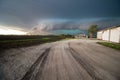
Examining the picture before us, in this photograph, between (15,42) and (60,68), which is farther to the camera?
(15,42)

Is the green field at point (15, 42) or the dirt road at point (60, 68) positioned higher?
the green field at point (15, 42)

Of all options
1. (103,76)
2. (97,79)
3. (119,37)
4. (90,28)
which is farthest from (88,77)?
(90,28)

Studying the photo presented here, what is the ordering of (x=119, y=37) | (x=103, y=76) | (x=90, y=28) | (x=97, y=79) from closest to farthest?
1. (x=97, y=79)
2. (x=103, y=76)
3. (x=119, y=37)
4. (x=90, y=28)

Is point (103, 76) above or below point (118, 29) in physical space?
below

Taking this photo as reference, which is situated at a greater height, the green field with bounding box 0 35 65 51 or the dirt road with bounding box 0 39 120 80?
the green field with bounding box 0 35 65 51

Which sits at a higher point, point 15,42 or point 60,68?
point 15,42

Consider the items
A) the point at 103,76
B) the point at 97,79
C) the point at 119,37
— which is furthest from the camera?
the point at 119,37

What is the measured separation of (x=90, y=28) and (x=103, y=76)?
3557 inches

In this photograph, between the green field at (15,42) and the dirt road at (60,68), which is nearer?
the dirt road at (60,68)

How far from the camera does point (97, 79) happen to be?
513cm

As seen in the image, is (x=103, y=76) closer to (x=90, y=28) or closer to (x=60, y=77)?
(x=60, y=77)

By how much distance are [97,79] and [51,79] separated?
7.31 ft

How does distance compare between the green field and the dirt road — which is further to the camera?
the green field

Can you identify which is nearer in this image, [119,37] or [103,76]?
[103,76]
